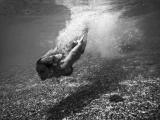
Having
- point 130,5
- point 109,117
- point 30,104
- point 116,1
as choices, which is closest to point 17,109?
point 30,104

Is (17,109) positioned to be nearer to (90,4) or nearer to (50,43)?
(90,4)

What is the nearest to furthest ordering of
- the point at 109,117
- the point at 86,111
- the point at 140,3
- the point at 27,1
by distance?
the point at 109,117
the point at 86,111
the point at 27,1
the point at 140,3

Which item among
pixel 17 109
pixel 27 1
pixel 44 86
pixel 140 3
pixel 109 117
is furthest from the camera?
pixel 140 3

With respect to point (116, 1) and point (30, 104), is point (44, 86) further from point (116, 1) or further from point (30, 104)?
point (116, 1)

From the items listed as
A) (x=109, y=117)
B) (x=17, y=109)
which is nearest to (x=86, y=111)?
(x=109, y=117)

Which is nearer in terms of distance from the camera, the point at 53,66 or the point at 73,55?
the point at 53,66

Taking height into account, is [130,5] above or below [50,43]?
above

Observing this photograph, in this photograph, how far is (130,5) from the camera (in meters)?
31.8

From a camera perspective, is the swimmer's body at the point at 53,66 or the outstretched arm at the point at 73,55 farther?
the outstretched arm at the point at 73,55

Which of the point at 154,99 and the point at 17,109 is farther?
the point at 17,109

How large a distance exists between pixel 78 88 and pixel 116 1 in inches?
777

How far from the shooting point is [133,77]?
16.0 m

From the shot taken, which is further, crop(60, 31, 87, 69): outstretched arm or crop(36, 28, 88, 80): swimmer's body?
crop(60, 31, 87, 69): outstretched arm

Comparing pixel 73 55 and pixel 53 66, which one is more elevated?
pixel 73 55
